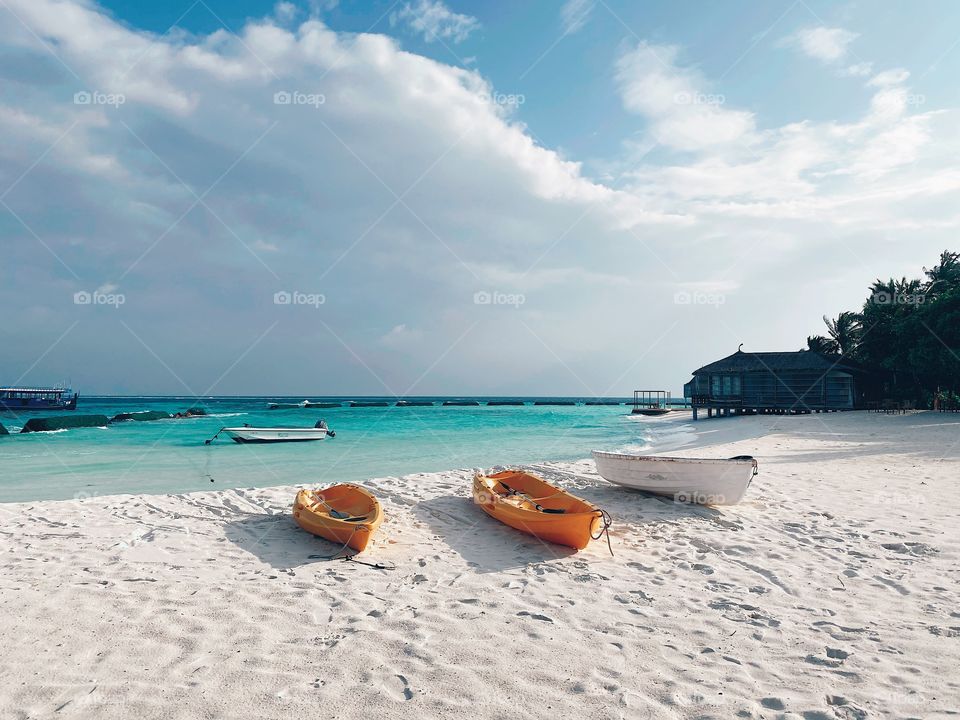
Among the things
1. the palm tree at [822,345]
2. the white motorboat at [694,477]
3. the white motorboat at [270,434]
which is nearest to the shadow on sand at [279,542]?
the white motorboat at [694,477]

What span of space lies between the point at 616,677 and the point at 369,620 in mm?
2236

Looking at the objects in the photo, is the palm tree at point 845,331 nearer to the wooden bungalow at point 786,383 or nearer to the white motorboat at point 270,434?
the wooden bungalow at point 786,383

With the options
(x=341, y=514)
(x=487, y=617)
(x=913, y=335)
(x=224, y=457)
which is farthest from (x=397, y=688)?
(x=913, y=335)

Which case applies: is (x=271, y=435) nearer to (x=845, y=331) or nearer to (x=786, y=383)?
(x=786, y=383)

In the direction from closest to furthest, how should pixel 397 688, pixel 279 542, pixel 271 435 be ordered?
1. pixel 397 688
2. pixel 279 542
3. pixel 271 435

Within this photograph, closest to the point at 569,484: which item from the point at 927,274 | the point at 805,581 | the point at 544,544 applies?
the point at 544,544

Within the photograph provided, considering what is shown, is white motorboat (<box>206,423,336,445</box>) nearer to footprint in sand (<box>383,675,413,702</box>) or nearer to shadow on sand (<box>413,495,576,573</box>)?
shadow on sand (<box>413,495,576,573</box>)

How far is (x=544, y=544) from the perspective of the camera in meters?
7.27

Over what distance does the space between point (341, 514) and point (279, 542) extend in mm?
1250

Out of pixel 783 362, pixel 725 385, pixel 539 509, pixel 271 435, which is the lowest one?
pixel 271 435

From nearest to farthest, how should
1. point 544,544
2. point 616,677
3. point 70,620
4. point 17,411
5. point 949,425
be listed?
point 616,677 < point 70,620 < point 544,544 < point 949,425 < point 17,411

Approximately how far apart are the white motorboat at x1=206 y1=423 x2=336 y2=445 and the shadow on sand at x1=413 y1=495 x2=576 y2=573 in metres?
18.7

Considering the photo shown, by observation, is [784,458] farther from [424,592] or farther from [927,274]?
[927,274]

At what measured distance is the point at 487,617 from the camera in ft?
16.2
